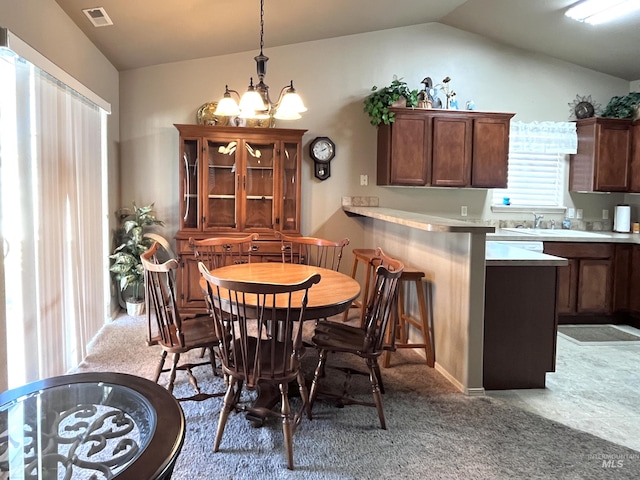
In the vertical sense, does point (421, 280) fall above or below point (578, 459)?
above

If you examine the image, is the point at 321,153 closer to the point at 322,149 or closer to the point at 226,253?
the point at 322,149

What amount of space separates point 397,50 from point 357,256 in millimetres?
2380

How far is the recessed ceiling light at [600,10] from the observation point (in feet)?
12.4

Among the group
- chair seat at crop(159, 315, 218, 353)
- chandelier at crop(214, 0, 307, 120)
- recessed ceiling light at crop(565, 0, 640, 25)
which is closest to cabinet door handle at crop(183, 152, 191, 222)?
chandelier at crop(214, 0, 307, 120)

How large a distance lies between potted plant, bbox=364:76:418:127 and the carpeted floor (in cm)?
277

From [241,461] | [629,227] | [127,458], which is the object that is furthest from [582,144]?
[127,458]

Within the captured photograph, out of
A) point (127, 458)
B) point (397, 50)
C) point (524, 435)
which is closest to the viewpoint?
point (127, 458)

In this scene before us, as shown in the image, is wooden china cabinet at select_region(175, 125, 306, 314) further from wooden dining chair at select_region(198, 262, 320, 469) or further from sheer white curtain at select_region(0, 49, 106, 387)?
wooden dining chair at select_region(198, 262, 320, 469)

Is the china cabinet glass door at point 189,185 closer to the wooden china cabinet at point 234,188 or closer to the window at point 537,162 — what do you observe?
the wooden china cabinet at point 234,188

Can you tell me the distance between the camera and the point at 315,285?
9.27ft

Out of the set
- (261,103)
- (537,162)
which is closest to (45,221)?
(261,103)

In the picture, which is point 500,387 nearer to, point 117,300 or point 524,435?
point 524,435

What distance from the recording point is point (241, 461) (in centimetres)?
224

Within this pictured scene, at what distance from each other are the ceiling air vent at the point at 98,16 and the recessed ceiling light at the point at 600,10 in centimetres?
366
